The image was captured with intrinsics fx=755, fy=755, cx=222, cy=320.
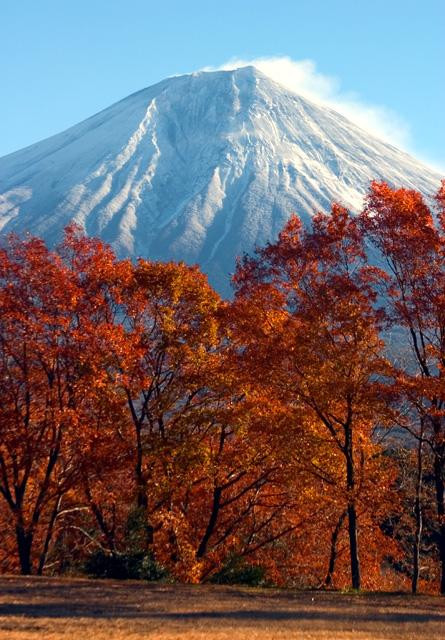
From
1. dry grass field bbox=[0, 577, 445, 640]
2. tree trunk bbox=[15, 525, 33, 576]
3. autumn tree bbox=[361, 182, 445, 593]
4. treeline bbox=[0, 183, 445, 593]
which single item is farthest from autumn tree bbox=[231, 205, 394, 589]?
tree trunk bbox=[15, 525, 33, 576]

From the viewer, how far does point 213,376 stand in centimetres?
2373

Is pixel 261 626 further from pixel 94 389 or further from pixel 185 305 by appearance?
pixel 185 305

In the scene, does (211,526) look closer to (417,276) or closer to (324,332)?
(324,332)

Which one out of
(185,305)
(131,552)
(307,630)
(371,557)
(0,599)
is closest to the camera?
(307,630)

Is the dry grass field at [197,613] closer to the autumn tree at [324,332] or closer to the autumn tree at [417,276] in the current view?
the autumn tree at [324,332]

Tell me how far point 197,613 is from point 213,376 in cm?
898

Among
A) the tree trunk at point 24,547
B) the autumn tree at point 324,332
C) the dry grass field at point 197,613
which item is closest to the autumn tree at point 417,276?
the autumn tree at point 324,332

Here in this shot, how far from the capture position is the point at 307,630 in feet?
49.0

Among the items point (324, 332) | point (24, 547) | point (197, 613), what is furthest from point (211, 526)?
point (197, 613)

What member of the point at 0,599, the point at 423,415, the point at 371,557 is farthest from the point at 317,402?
the point at 371,557

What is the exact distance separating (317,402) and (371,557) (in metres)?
13.2

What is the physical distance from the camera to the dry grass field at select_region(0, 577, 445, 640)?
13871mm

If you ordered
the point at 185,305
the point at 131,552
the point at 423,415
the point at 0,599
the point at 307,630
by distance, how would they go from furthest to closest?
1. the point at 185,305
2. the point at 131,552
3. the point at 423,415
4. the point at 0,599
5. the point at 307,630

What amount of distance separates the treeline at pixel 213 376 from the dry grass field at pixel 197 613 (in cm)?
256
